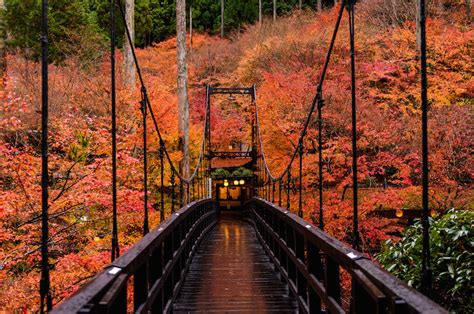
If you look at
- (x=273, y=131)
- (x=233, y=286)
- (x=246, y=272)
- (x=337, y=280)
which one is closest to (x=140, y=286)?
(x=337, y=280)

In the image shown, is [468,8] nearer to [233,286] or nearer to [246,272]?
[246,272]

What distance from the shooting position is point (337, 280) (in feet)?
8.46

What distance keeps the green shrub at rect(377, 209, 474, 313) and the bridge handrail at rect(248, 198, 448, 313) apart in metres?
0.68

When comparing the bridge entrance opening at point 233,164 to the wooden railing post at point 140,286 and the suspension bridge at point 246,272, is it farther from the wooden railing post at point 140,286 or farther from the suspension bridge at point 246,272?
the wooden railing post at point 140,286

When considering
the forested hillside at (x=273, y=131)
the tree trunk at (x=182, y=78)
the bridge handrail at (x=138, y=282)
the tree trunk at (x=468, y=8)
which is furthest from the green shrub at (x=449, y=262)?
the tree trunk at (x=468, y=8)

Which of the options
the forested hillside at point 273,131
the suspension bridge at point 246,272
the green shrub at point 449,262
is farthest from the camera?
the forested hillside at point 273,131

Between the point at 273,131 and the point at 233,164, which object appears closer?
the point at 273,131

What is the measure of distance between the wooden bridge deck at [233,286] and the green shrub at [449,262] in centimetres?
105

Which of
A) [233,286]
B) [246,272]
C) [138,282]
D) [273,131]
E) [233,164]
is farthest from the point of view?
[233,164]

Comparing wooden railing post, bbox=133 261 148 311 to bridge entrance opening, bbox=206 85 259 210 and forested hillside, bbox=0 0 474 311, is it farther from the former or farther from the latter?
bridge entrance opening, bbox=206 85 259 210

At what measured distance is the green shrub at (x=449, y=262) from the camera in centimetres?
290

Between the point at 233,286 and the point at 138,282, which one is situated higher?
the point at 138,282

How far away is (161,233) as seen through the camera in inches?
121

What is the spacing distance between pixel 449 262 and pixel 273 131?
9.91 meters
